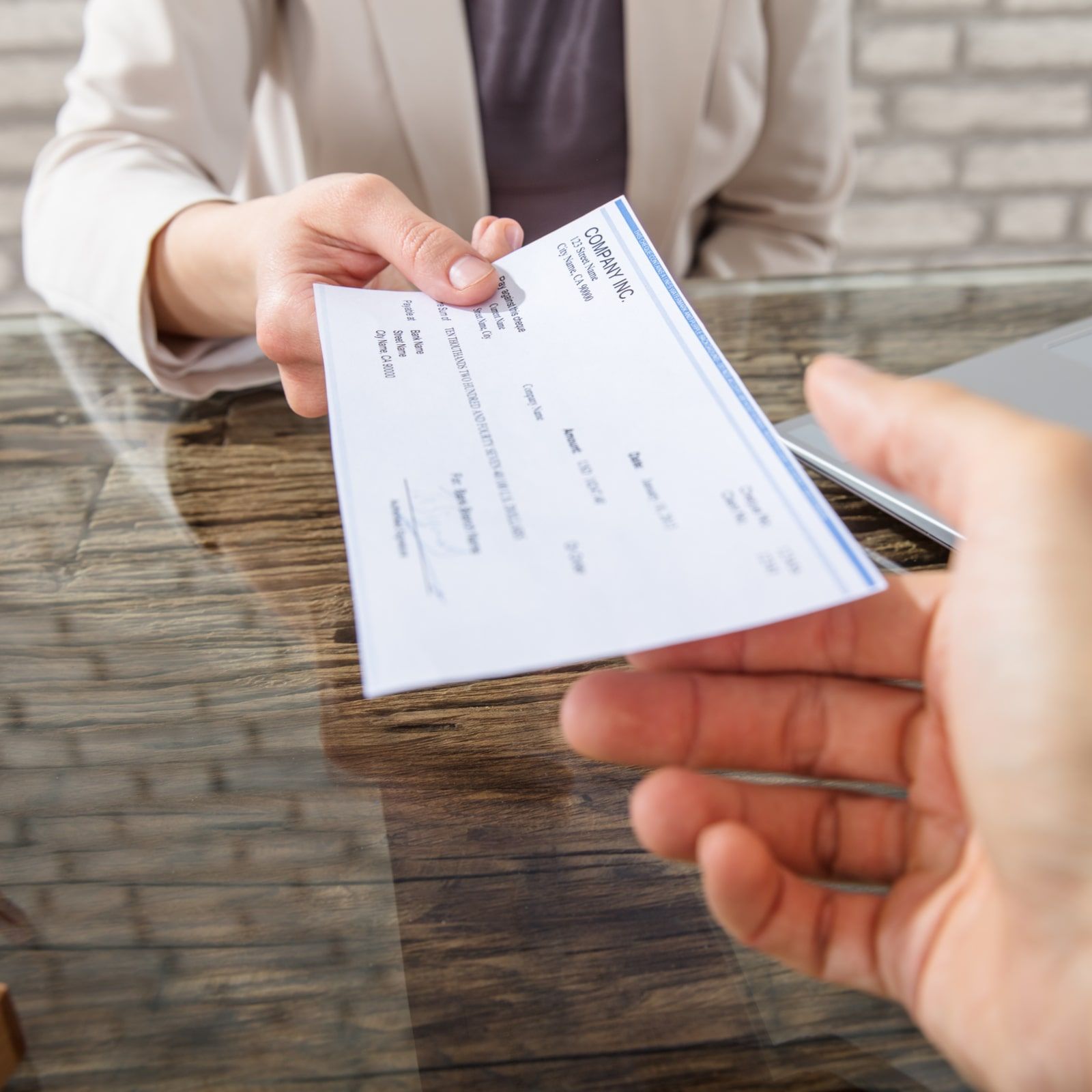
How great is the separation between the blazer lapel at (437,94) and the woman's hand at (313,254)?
0.23 metres

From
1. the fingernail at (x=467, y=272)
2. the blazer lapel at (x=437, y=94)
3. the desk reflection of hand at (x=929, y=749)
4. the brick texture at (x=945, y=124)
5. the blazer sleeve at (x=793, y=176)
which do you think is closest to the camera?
the desk reflection of hand at (x=929, y=749)

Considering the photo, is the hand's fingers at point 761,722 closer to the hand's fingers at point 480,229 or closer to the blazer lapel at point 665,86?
the hand's fingers at point 480,229

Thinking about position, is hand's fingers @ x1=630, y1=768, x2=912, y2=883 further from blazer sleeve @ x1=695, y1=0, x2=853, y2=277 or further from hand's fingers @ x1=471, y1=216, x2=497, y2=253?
blazer sleeve @ x1=695, y1=0, x2=853, y2=277

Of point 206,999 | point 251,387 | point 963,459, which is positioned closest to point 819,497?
point 963,459

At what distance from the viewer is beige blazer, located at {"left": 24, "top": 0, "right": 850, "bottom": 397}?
Result: 72 centimetres

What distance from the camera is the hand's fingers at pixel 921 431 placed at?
0.35 m

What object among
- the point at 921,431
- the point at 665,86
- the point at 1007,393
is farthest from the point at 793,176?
the point at 921,431

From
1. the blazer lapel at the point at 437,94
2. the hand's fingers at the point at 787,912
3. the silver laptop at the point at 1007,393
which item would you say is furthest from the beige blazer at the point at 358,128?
the hand's fingers at the point at 787,912

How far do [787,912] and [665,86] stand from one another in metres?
0.74

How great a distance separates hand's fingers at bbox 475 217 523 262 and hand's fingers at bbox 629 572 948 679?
0.27 metres

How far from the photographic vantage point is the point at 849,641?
40 cm

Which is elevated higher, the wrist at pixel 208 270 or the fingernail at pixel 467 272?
the fingernail at pixel 467 272

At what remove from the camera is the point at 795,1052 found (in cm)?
33

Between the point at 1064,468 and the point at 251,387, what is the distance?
526 millimetres
